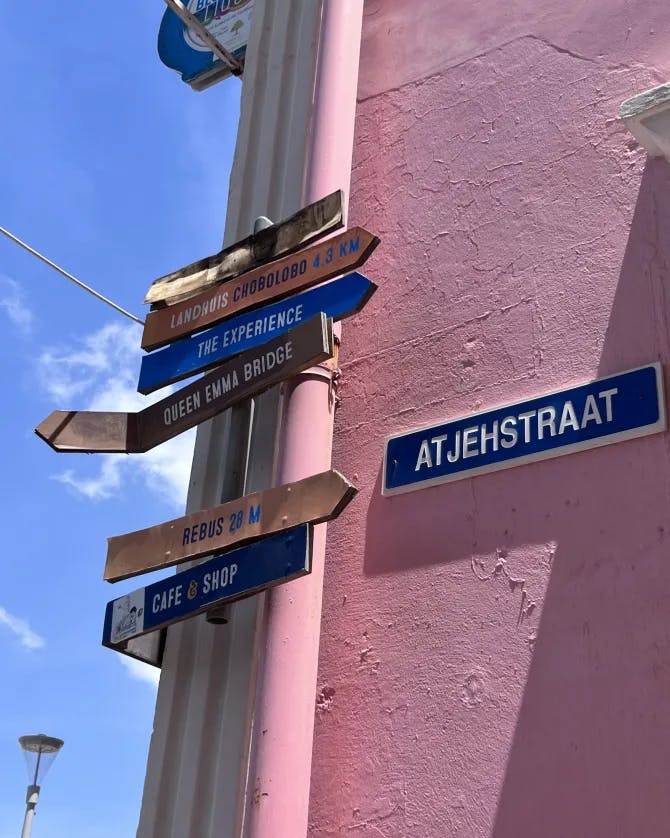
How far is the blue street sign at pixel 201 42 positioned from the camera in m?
6.03

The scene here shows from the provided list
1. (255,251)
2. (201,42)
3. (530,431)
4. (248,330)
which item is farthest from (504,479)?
(201,42)

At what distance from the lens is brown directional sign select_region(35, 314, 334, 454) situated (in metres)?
3.81

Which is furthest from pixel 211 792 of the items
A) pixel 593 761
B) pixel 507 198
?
pixel 507 198

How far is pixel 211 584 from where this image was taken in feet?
12.1

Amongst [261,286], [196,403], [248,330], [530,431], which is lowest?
[530,431]

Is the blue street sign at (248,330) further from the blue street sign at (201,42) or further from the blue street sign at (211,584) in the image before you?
the blue street sign at (201,42)

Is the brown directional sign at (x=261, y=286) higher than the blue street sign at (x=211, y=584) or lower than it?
higher

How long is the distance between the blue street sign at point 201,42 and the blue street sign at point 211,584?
322cm

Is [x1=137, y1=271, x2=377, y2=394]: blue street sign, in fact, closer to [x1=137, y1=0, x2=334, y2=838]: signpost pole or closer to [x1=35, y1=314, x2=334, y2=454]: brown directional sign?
[x1=35, y1=314, x2=334, y2=454]: brown directional sign

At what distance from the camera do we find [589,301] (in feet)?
12.4

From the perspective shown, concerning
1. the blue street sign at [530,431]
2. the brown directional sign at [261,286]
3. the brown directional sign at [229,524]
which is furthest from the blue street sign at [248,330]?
the brown directional sign at [229,524]

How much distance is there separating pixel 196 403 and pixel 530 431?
3.89 ft

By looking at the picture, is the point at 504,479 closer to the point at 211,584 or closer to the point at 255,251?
the point at 211,584

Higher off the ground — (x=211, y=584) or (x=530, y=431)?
(x=530, y=431)
